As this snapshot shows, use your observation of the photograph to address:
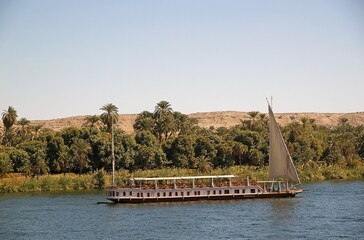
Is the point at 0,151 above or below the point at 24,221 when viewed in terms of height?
above

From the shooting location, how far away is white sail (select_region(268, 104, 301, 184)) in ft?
224

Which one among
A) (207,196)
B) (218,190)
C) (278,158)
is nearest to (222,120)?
(278,158)

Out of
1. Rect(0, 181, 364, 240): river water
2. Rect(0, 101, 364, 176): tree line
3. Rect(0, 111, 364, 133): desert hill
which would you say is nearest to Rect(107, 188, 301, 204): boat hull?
Rect(0, 181, 364, 240): river water

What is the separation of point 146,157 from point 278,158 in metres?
23.9

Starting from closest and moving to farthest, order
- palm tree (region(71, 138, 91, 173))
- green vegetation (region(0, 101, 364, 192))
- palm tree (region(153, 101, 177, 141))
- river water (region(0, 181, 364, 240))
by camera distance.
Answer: river water (region(0, 181, 364, 240)) < green vegetation (region(0, 101, 364, 192)) < palm tree (region(71, 138, 91, 173)) < palm tree (region(153, 101, 177, 141))

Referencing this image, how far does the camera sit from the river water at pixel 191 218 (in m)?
47.2

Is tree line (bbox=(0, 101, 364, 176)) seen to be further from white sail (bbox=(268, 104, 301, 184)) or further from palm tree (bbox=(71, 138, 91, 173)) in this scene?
white sail (bbox=(268, 104, 301, 184))

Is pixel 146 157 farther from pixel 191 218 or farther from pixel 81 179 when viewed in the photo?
pixel 191 218

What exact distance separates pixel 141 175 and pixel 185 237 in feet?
119

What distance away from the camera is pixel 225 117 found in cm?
19025

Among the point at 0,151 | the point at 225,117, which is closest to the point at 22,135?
the point at 0,151

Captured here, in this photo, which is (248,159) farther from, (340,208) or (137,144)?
(340,208)

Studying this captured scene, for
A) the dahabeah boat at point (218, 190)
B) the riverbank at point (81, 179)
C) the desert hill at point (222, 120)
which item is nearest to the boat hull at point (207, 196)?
the dahabeah boat at point (218, 190)

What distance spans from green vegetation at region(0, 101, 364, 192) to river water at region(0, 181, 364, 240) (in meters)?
12.0
